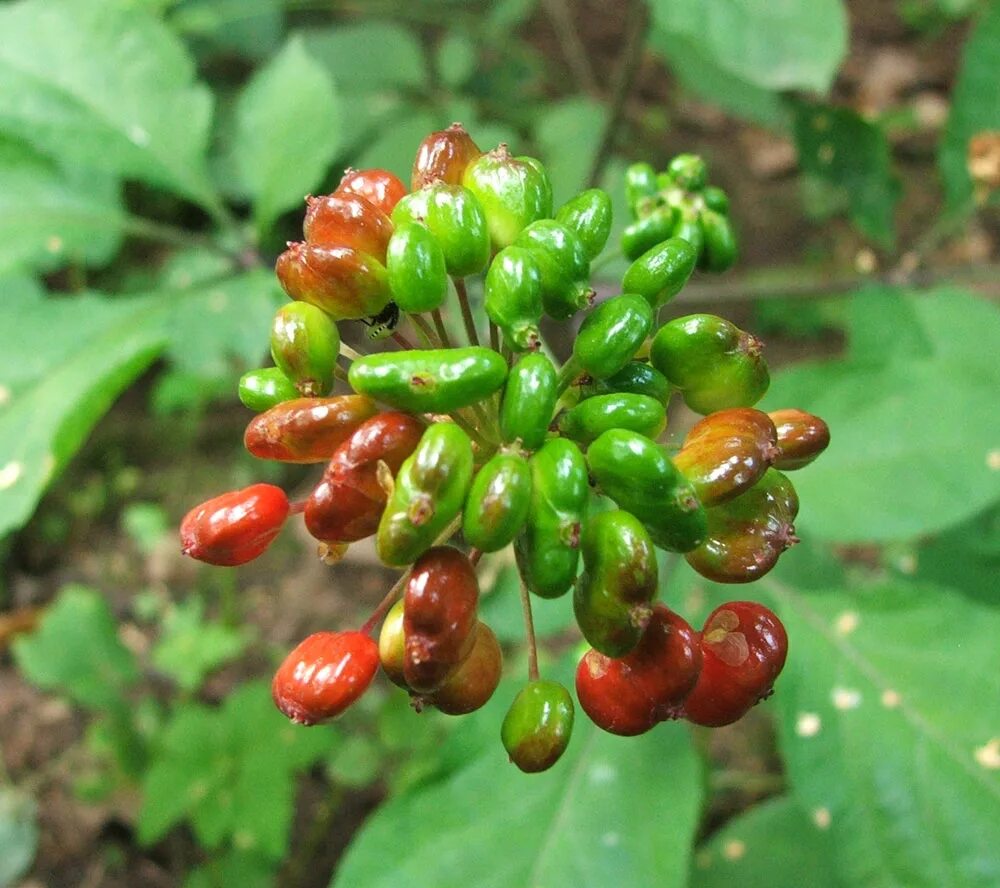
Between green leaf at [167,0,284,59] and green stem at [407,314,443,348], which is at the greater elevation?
green stem at [407,314,443,348]

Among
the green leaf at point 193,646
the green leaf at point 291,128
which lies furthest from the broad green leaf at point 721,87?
the green leaf at point 193,646

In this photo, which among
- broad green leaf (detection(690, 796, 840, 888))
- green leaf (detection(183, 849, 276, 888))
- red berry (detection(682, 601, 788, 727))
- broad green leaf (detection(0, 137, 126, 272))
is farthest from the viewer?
green leaf (detection(183, 849, 276, 888))

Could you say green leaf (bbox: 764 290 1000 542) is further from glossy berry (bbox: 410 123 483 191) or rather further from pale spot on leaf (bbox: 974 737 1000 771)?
glossy berry (bbox: 410 123 483 191)

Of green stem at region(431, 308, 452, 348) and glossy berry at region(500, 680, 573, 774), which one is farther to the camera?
green stem at region(431, 308, 452, 348)

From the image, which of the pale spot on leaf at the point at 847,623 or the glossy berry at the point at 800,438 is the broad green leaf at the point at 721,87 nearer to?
the pale spot on leaf at the point at 847,623

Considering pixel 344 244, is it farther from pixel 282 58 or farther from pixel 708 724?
pixel 282 58

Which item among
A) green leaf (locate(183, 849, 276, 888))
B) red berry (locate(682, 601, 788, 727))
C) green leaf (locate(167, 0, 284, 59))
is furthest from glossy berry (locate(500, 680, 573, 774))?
green leaf (locate(167, 0, 284, 59))

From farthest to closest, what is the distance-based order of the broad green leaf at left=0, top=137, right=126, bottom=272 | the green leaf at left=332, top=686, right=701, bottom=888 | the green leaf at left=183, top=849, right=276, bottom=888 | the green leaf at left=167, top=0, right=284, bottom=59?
the green leaf at left=167, top=0, right=284, bottom=59, the green leaf at left=183, top=849, right=276, bottom=888, the broad green leaf at left=0, top=137, right=126, bottom=272, the green leaf at left=332, top=686, right=701, bottom=888

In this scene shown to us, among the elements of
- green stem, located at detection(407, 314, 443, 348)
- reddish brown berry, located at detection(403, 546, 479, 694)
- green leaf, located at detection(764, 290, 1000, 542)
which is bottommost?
green leaf, located at detection(764, 290, 1000, 542)
